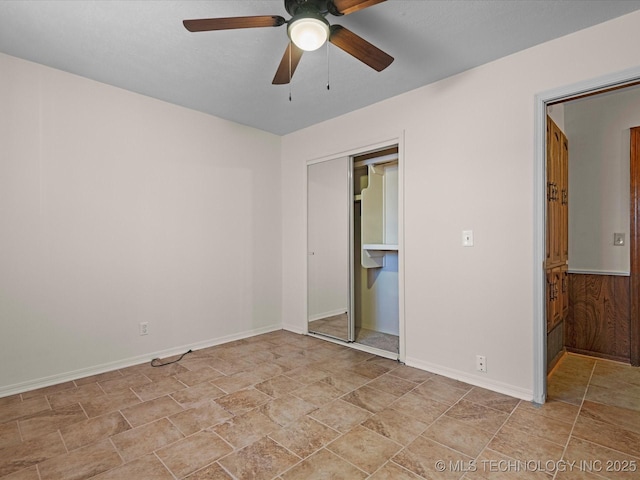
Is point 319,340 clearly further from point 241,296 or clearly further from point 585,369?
point 585,369

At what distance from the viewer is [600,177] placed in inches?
131

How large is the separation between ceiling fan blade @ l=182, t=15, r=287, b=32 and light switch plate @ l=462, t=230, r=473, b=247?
199 centimetres

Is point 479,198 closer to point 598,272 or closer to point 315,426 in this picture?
point 598,272

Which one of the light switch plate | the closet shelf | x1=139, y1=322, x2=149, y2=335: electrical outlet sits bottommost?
x1=139, y1=322, x2=149, y2=335: electrical outlet

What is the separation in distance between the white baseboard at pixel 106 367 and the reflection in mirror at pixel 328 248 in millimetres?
891

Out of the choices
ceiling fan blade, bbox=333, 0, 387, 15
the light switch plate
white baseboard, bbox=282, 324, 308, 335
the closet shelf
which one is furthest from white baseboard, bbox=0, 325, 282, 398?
ceiling fan blade, bbox=333, 0, 387, 15

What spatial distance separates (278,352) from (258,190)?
191 centimetres

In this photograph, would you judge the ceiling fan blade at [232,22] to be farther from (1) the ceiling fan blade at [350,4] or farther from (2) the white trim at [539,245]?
(2) the white trim at [539,245]

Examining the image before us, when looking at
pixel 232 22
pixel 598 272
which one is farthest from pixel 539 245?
pixel 232 22

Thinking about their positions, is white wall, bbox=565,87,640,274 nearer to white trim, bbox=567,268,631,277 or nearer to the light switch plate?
white trim, bbox=567,268,631,277

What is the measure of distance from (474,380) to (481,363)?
16 cm

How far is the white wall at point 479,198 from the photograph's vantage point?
2.36 meters

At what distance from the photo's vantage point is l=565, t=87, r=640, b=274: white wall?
10.4ft

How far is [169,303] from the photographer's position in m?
3.39
